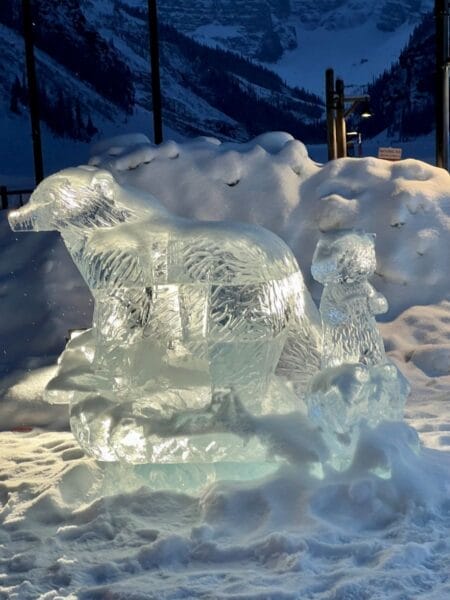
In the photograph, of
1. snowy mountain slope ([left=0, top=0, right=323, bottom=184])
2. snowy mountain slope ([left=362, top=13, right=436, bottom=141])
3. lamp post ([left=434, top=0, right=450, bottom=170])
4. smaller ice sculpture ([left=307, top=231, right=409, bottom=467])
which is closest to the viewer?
smaller ice sculpture ([left=307, top=231, right=409, bottom=467])

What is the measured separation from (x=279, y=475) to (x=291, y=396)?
22.9 inches

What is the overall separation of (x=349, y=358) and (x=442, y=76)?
7024 millimetres

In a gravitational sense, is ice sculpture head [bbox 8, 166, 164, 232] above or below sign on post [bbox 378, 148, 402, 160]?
below

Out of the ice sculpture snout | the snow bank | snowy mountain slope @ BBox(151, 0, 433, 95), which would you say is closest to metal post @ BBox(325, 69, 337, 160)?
the snow bank

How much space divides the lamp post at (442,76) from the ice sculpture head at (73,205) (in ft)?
22.6

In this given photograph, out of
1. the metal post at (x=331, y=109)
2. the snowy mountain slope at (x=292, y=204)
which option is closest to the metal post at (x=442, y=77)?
the snowy mountain slope at (x=292, y=204)

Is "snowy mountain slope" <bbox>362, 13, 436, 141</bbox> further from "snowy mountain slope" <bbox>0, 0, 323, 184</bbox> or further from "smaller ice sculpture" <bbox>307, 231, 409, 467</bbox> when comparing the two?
"smaller ice sculpture" <bbox>307, 231, 409, 467</bbox>

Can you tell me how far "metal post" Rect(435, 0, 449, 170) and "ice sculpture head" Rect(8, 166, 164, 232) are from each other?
691cm

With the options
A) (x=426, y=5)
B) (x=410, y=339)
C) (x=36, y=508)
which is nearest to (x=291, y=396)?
(x=36, y=508)

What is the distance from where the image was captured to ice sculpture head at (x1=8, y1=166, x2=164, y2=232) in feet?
14.0

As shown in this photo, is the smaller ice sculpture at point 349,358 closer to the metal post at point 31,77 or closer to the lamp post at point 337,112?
the metal post at point 31,77

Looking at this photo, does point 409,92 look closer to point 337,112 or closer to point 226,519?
point 337,112

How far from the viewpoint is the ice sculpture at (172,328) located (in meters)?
4.07

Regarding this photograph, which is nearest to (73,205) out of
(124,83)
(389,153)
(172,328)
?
(172,328)
